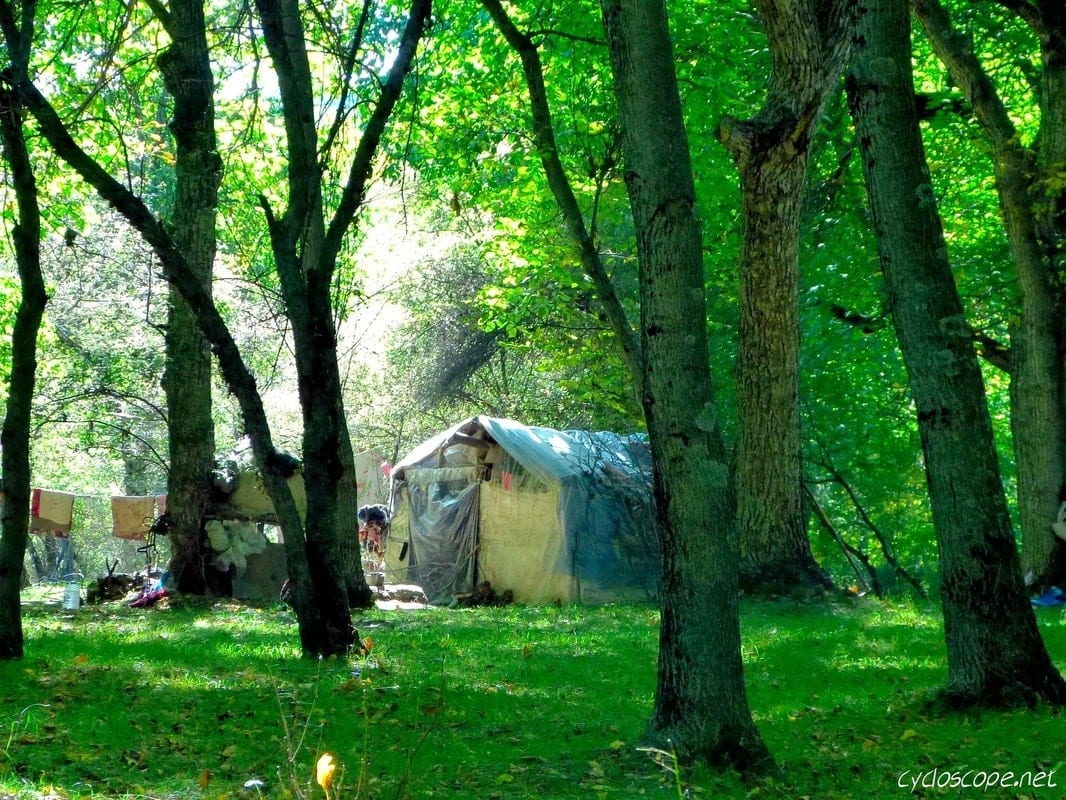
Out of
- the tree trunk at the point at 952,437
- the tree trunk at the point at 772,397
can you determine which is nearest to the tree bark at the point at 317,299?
the tree trunk at the point at 952,437

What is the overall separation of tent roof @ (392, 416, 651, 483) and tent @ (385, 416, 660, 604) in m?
0.02

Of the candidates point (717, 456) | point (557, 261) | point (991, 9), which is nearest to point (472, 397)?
point (557, 261)

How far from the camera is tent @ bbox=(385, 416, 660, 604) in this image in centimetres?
1742

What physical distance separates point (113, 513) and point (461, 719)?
1332 cm

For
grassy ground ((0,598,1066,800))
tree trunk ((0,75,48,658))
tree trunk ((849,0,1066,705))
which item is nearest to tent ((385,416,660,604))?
grassy ground ((0,598,1066,800))

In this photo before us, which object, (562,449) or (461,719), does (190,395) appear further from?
(461,719)

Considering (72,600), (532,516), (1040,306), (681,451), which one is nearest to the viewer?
(681,451)

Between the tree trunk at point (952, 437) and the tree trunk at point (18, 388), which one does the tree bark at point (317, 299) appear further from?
the tree trunk at point (952, 437)

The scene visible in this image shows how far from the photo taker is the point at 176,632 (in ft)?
34.1

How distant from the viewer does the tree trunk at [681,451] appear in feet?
15.8

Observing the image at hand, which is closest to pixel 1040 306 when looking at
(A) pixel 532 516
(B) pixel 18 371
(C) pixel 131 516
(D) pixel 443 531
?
(A) pixel 532 516

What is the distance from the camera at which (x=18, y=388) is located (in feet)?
24.1

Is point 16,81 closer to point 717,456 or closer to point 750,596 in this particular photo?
point 717,456

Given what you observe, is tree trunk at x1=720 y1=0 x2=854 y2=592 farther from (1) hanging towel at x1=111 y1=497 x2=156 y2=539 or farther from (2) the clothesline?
(1) hanging towel at x1=111 y1=497 x2=156 y2=539
